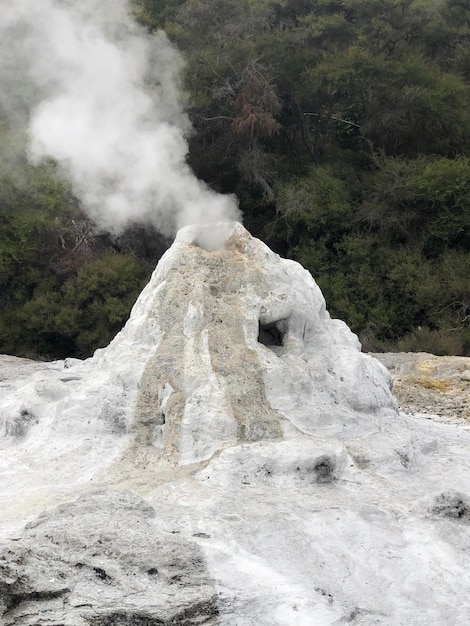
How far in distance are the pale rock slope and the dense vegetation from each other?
792cm

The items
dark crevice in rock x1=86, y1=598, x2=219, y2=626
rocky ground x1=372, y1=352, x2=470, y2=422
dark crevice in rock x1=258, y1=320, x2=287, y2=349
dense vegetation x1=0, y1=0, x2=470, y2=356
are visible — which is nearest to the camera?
dark crevice in rock x1=86, y1=598, x2=219, y2=626

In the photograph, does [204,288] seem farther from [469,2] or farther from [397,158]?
[469,2]

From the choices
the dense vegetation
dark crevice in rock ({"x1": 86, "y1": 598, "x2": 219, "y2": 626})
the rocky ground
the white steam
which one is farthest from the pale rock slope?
the dense vegetation

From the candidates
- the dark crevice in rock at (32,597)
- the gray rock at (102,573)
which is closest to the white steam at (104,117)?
the gray rock at (102,573)

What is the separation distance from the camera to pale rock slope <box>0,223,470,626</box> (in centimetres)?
282

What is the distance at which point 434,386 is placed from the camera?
808 centimetres

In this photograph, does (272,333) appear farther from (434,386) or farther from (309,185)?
(309,185)

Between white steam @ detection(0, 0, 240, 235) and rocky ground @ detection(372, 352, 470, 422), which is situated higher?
white steam @ detection(0, 0, 240, 235)

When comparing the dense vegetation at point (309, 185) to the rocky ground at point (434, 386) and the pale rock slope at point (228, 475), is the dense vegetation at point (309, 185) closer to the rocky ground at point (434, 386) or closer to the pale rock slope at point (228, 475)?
the rocky ground at point (434, 386)

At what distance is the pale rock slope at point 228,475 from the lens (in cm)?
282

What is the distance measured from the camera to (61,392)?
189 inches

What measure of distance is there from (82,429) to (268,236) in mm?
11931

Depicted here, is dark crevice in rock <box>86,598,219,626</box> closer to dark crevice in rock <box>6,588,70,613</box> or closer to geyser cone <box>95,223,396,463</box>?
dark crevice in rock <box>6,588,70,613</box>

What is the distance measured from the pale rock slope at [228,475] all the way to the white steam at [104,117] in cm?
135
